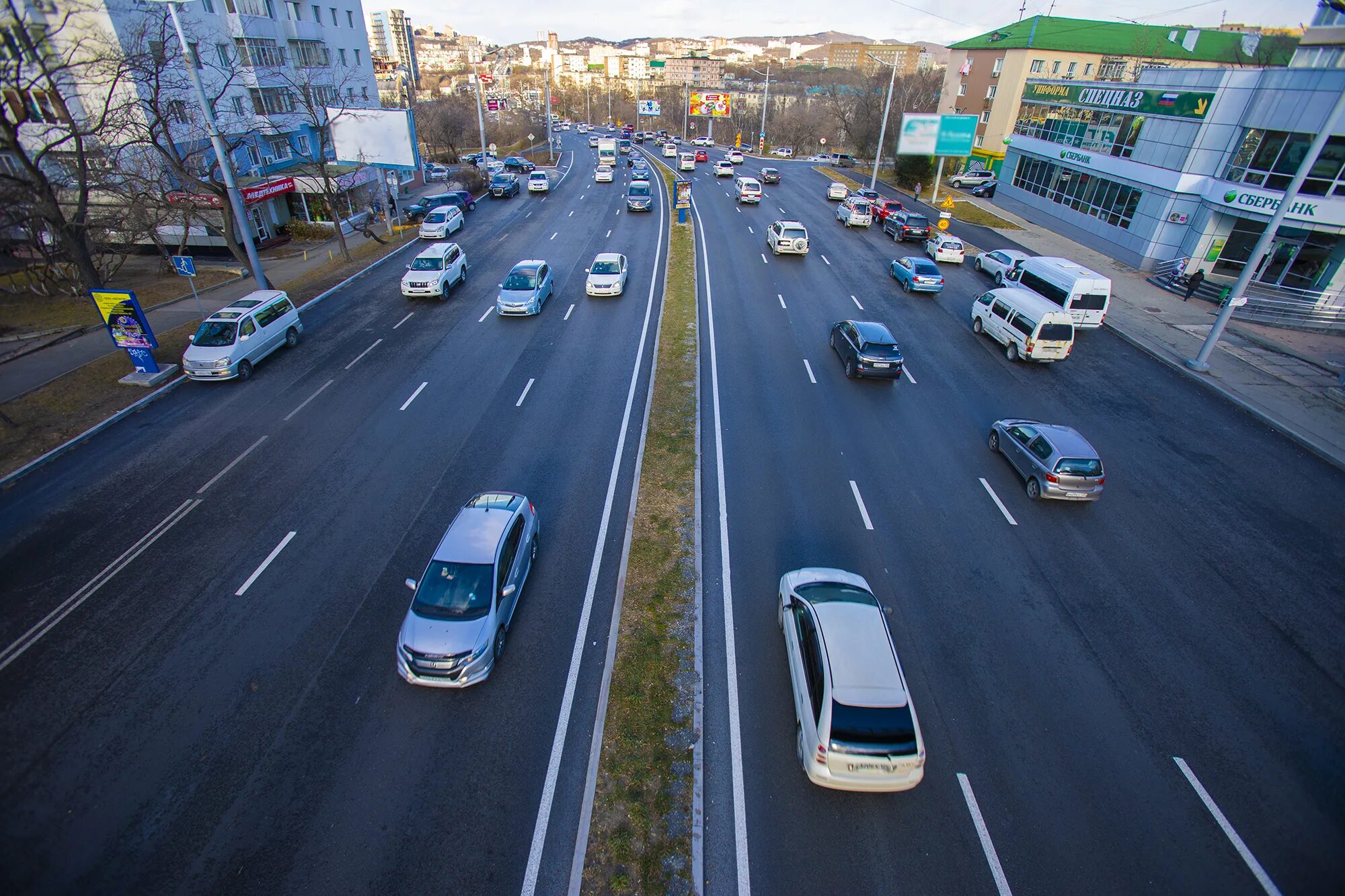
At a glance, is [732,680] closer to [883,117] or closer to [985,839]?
[985,839]

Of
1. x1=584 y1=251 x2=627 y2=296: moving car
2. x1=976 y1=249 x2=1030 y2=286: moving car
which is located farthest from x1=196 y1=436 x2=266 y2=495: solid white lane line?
x1=976 y1=249 x2=1030 y2=286: moving car

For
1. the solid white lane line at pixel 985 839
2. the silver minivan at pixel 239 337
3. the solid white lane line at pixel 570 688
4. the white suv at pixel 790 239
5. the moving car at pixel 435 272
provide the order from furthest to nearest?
the white suv at pixel 790 239
the moving car at pixel 435 272
the silver minivan at pixel 239 337
the solid white lane line at pixel 570 688
the solid white lane line at pixel 985 839

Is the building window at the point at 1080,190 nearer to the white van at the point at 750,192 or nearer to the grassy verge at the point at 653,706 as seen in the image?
the white van at the point at 750,192

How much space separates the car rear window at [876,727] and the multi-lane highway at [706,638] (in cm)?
105

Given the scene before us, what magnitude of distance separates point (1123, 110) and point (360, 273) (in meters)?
45.4

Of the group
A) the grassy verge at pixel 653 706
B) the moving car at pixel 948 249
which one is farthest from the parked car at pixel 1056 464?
the moving car at pixel 948 249

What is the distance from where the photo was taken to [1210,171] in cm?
2973

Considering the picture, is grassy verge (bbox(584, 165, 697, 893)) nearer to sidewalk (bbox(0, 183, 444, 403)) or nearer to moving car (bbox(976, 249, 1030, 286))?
sidewalk (bbox(0, 183, 444, 403))

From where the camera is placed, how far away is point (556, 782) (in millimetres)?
8109

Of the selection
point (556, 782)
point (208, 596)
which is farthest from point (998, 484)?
point (208, 596)

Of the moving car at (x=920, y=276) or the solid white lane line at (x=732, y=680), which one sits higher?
the moving car at (x=920, y=276)

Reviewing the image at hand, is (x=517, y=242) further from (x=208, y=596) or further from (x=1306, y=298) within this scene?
(x=1306, y=298)

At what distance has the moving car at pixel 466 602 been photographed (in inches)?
358

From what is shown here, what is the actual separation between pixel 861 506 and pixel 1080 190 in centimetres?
3904
